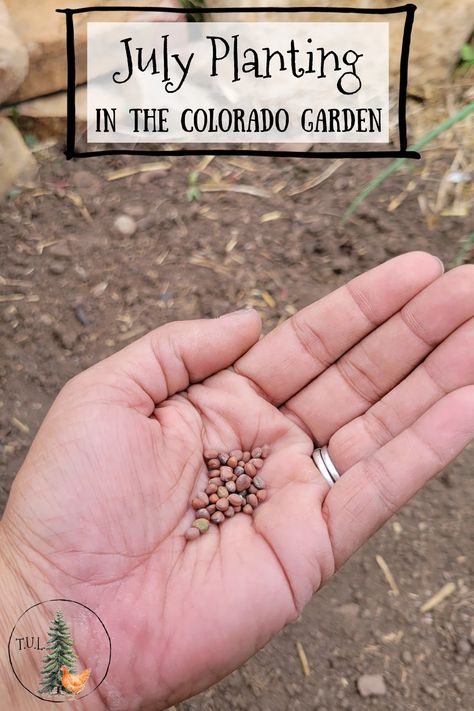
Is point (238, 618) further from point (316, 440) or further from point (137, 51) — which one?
point (137, 51)

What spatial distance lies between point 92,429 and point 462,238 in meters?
1.27

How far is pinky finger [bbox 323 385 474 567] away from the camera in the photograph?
1.33 m

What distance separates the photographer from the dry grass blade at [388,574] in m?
1.75

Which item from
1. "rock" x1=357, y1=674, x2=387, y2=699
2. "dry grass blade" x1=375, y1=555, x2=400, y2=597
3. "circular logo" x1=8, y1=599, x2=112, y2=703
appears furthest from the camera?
"dry grass blade" x1=375, y1=555, x2=400, y2=597

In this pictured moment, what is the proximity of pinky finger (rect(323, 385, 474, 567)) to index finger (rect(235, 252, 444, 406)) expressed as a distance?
0.26m

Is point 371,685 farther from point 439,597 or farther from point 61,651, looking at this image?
point 61,651

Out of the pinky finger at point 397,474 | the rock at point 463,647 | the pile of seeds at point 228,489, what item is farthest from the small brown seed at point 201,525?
the rock at point 463,647

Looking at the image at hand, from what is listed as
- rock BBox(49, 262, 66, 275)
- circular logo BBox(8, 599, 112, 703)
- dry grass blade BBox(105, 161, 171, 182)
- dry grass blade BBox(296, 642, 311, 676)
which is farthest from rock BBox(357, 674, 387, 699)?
dry grass blade BBox(105, 161, 171, 182)

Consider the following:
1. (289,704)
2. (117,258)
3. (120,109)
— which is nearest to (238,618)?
(289,704)

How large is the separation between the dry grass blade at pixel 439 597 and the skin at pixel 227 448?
484mm

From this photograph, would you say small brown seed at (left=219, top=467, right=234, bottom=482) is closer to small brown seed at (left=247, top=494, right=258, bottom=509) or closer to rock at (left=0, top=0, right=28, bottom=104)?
small brown seed at (left=247, top=494, right=258, bottom=509)

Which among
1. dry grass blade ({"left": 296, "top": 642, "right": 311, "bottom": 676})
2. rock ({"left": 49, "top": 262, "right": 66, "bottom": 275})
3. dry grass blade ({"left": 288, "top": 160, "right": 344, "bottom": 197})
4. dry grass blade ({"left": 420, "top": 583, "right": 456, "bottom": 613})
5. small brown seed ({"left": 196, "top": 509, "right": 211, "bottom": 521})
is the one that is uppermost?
dry grass blade ({"left": 288, "top": 160, "right": 344, "bottom": 197})

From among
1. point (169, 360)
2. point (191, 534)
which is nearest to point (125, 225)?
point (169, 360)

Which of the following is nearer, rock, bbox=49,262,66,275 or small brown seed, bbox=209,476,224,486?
small brown seed, bbox=209,476,224,486
